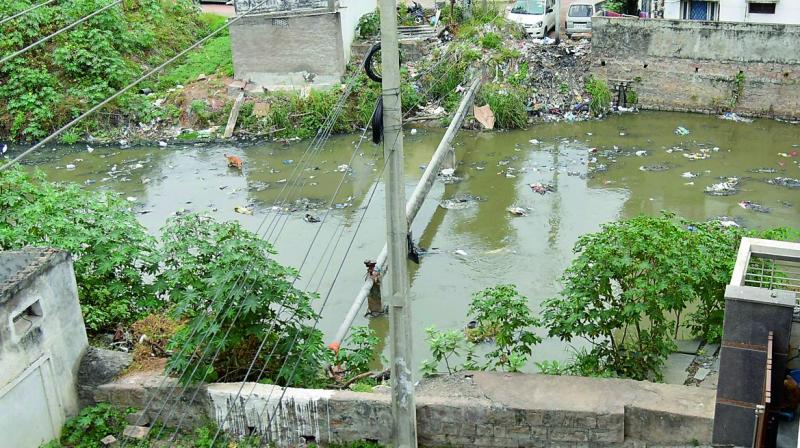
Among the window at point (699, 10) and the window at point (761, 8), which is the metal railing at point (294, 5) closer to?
the window at point (699, 10)

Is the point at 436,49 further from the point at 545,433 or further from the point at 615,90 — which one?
the point at 545,433

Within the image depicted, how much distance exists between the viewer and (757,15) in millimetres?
16391

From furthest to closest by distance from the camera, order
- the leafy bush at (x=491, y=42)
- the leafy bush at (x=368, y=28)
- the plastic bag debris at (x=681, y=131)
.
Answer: the leafy bush at (x=368, y=28) < the leafy bush at (x=491, y=42) < the plastic bag debris at (x=681, y=131)

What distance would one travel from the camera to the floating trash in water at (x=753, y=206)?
11.6 metres

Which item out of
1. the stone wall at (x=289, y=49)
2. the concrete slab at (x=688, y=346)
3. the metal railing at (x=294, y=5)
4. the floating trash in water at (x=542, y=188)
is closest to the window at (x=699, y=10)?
the floating trash in water at (x=542, y=188)

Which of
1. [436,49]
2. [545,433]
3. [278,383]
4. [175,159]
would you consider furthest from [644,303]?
[436,49]

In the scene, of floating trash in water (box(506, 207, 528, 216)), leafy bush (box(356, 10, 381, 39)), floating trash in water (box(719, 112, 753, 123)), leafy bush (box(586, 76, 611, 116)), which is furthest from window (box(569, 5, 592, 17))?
floating trash in water (box(506, 207, 528, 216))

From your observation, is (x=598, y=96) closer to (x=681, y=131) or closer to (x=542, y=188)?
(x=681, y=131)

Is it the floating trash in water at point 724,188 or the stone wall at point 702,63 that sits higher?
the stone wall at point 702,63

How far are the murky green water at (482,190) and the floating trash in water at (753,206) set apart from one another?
12cm

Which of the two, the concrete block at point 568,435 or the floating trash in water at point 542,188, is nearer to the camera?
the concrete block at point 568,435

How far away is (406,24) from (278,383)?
43.4 feet

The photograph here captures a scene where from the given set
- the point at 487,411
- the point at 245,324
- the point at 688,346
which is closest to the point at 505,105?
the point at 688,346

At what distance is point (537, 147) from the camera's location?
14484mm
